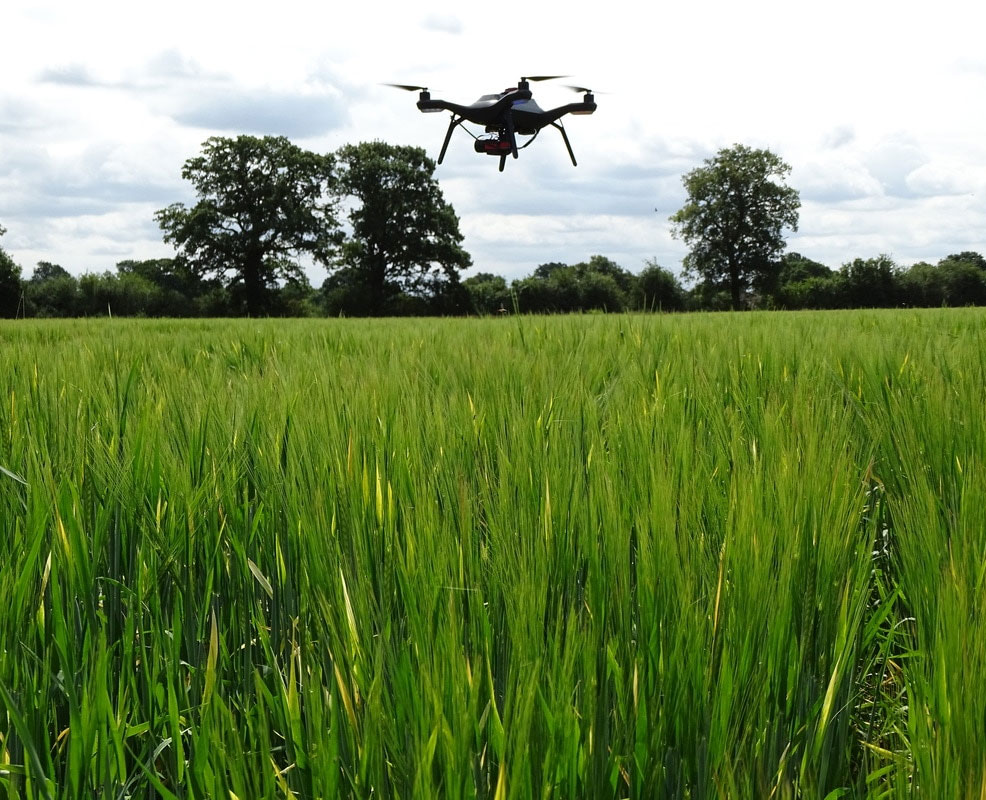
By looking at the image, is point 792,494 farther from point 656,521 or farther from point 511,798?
point 511,798

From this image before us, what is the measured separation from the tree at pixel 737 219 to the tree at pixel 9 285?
114 ft

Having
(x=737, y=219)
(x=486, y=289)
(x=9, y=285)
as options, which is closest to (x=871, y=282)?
(x=737, y=219)

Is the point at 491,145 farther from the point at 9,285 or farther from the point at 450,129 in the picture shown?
the point at 9,285

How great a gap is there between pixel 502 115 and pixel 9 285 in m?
32.4

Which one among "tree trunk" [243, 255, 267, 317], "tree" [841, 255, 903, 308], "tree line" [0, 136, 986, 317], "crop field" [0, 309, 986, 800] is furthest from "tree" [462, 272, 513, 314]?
"crop field" [0, 309, 986, 800]

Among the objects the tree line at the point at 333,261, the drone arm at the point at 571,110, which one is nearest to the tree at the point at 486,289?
the tree line at the point at 333,261

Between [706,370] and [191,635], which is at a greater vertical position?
[706,370]

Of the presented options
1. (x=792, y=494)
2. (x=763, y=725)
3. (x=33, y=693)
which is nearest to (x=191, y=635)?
(x=33, y=693)

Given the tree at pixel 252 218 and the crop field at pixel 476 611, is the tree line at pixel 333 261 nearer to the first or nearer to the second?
the tree at pixel 252 218

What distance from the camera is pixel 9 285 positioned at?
3525cm

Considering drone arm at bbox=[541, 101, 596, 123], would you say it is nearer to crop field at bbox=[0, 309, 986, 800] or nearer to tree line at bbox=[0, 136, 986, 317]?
crop field at bbox=[0, 309, 986, 800]

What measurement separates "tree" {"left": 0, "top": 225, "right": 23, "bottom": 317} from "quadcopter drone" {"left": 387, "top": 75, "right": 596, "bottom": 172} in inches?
1129

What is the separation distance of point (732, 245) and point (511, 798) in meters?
48.5

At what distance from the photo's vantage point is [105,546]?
102 cm
